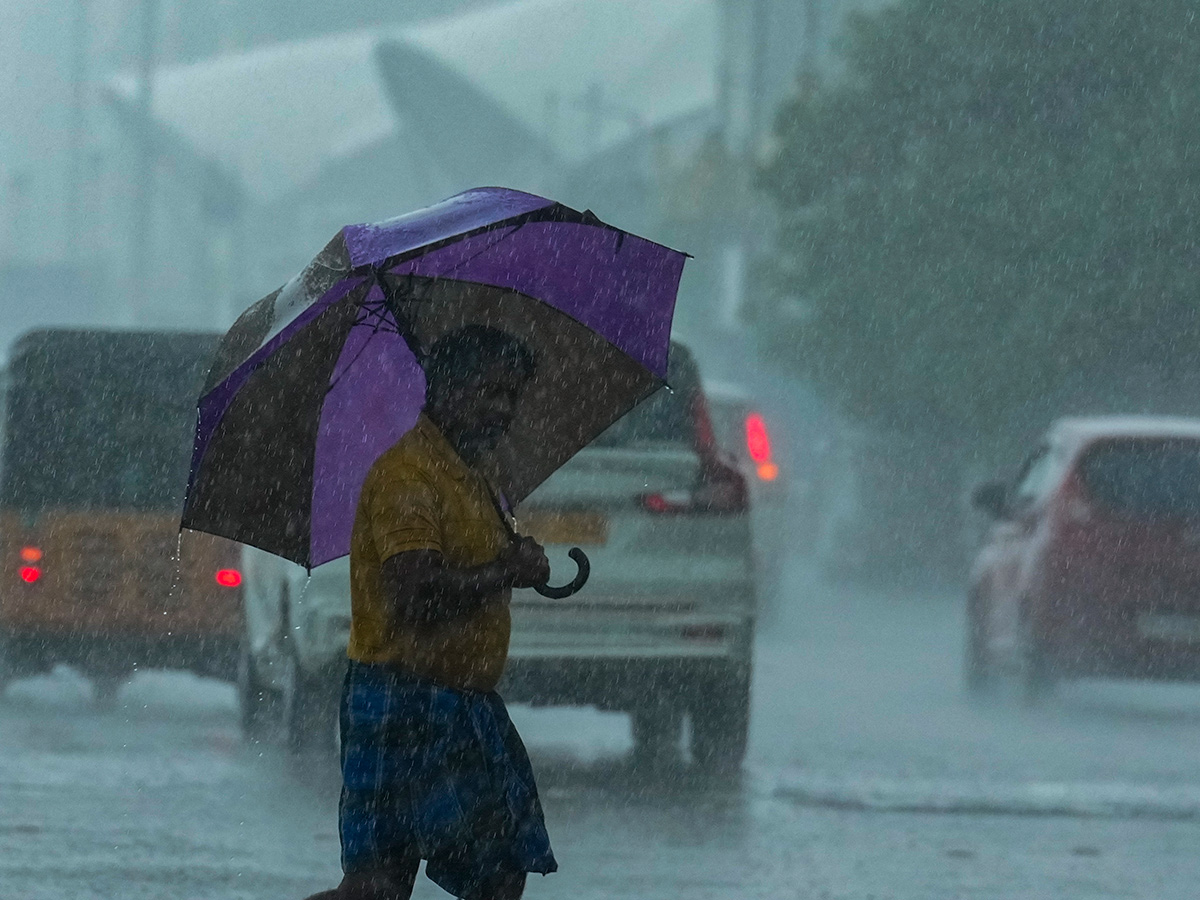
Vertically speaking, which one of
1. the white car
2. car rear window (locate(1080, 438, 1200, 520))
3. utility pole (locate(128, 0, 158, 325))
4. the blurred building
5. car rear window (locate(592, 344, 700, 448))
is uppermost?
the blurred building

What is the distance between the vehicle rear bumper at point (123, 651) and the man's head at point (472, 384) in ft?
26.5

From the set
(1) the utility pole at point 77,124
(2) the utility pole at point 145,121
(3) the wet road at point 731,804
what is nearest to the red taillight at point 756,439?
(3) the wet road at point 731,804

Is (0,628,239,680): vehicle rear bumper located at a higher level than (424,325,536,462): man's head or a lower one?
lower

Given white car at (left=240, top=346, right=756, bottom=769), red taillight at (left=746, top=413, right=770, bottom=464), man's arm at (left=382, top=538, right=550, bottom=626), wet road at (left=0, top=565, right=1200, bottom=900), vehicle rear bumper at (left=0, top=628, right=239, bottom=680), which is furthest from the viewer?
red taillight at (left=746, top=413, right=770, bottom=464)

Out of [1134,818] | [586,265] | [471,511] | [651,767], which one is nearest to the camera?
[471,511]

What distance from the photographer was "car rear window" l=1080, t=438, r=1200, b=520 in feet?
44.7

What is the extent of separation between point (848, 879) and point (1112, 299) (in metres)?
18.3

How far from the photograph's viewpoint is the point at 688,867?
25.6 feet

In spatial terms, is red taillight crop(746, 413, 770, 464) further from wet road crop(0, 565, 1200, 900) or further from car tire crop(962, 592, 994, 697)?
wet road crop(0, 565, 1200, 900)

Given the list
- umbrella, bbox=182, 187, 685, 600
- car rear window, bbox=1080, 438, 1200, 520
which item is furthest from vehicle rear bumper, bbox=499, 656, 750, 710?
car rear window, bbox=1080, 438, 1200, 520

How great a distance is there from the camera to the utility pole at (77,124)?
9788 cm

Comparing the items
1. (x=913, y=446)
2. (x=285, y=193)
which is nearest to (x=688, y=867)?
(x=913, y=446)

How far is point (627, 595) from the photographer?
31.5ft

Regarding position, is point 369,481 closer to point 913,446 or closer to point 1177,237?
point 1177,237
